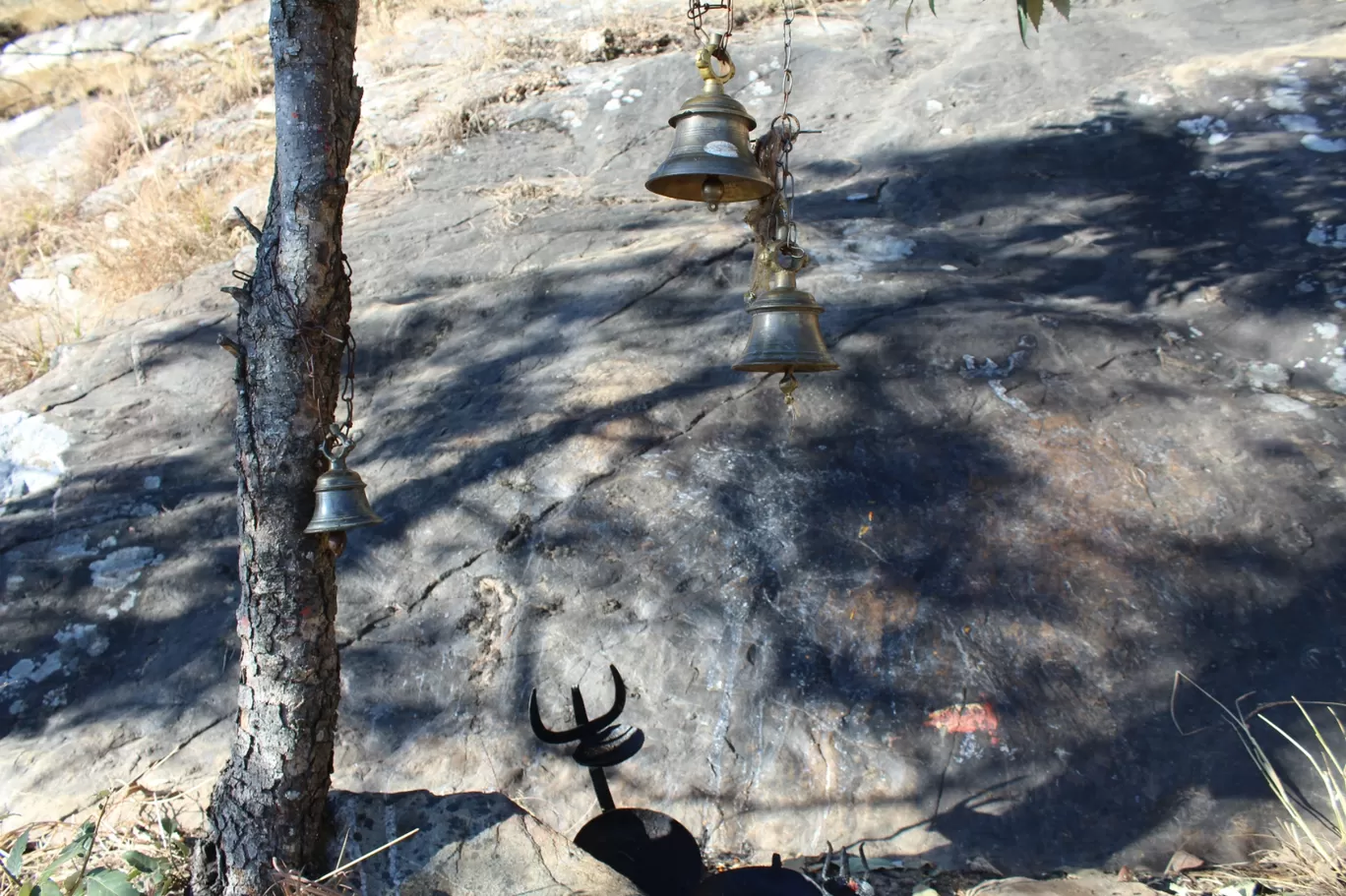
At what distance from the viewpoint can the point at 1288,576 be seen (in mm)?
3662

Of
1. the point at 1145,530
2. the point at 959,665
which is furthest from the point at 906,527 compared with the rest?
the point at 1145,530

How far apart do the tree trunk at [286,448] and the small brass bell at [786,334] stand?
1.26 metres

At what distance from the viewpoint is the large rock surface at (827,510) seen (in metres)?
3.41

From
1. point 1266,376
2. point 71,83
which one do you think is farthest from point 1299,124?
point 71,83

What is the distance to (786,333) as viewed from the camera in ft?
9.61

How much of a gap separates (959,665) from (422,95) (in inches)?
296

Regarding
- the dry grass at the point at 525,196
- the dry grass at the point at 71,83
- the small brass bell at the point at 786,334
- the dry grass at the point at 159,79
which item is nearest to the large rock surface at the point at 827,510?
the dry grass at the point at 525,196

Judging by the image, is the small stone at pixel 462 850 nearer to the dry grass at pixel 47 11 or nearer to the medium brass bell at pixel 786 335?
the medium brass bell at pixel 786 335

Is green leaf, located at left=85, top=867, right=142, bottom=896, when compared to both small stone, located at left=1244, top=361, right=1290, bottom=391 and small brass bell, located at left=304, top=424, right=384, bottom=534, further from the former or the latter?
small stone, located at left=1244, top=361, right=1290, bottom=391

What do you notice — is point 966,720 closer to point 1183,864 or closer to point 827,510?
point 1183,864

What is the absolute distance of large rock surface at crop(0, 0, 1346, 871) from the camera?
11.2ft

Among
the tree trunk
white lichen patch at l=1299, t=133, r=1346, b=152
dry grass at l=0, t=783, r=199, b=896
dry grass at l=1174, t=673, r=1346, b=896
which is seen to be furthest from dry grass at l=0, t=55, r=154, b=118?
dry grass at l=1174, t=673, r=1346, b=896

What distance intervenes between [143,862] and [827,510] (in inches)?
109

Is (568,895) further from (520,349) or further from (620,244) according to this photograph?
(620,244)
